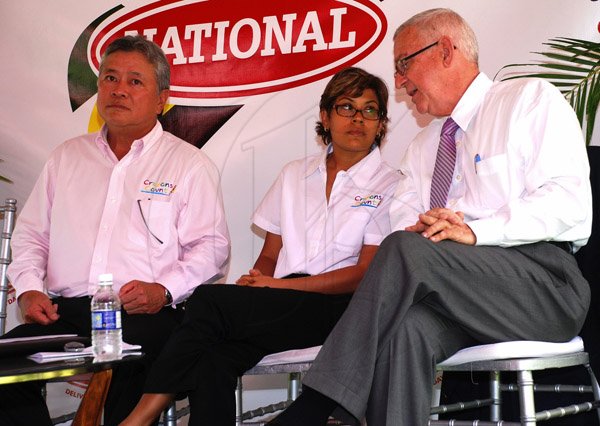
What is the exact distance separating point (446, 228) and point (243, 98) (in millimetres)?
1955

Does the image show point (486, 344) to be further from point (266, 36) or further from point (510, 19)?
point (266, 36)

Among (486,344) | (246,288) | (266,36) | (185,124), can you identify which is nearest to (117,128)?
(185,124)

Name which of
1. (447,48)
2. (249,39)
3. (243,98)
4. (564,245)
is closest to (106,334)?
(564,245)

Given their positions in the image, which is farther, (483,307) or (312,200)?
(312,200)

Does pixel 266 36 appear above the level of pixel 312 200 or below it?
above

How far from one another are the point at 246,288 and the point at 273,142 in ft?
4.19

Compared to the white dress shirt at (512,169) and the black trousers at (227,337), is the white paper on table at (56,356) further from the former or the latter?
the white dress shirt at (512,169)

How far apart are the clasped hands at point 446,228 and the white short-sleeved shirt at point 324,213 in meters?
0.82

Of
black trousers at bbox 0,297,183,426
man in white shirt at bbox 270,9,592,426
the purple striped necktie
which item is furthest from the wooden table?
the purple striped necktie

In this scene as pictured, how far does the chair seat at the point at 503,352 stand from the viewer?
2326mm

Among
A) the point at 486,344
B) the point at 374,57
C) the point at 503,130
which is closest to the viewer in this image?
the point at 486,344

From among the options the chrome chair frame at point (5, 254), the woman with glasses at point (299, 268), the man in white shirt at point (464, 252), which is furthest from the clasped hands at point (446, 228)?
the chrome chair frame at point (5, 254)

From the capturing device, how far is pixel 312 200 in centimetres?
346

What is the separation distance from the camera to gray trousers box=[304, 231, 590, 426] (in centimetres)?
212
